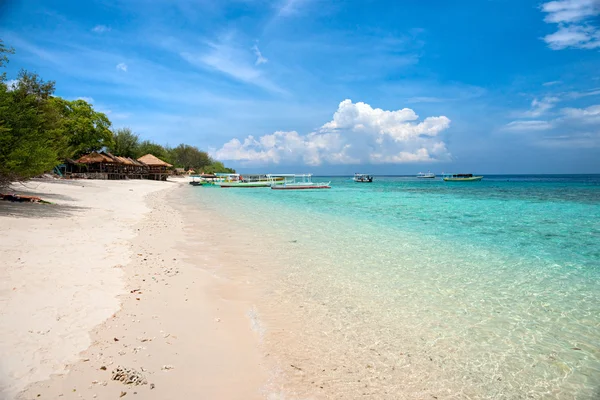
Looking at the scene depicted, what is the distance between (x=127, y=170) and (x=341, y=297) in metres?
56.4

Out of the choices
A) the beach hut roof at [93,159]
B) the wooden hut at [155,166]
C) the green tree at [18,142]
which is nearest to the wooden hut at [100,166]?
the beach hut roof at [93,159]

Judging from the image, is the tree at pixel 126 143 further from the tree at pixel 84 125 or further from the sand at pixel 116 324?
the sand at pixel 116 324

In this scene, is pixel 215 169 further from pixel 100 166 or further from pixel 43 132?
pixel 43 132

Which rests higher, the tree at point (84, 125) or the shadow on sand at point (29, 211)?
the tree at point (84, 125)

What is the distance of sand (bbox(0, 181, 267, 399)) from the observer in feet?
10.1

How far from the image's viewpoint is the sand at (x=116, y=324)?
3.08 metres

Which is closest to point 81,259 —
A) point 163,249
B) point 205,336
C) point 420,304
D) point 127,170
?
point 163,249

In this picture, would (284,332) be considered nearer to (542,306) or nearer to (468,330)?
(468,330)

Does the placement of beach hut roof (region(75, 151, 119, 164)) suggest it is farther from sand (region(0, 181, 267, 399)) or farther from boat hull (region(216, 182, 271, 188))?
sand (region(0, 181, 267, 399))

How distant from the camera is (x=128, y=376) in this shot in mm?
3123

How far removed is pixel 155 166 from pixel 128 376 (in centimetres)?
6116

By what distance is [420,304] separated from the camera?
5770mm

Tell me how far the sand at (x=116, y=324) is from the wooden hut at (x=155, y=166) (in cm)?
5286

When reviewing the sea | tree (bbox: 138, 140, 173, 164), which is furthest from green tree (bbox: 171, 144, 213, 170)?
the sea
